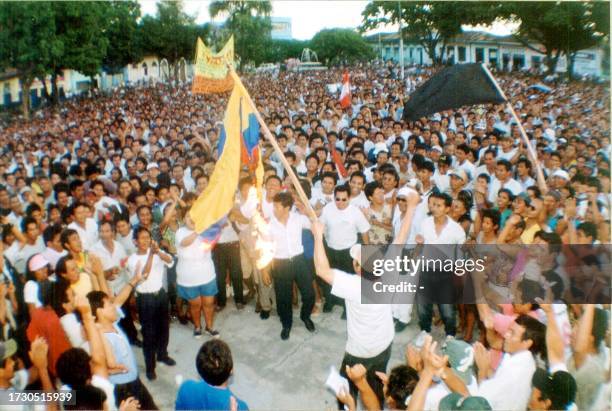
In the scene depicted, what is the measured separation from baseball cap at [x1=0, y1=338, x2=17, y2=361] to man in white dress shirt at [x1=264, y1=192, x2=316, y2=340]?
2348mm

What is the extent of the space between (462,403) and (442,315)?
2429mm

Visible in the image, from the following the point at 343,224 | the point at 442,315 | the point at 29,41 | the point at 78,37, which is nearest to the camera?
the point at 442,315

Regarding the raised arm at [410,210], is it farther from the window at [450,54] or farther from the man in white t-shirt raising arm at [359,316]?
the window at [450,54]

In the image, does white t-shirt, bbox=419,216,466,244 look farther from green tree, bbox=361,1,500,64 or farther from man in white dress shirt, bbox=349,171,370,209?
green tree, bbox=361,1,500,64

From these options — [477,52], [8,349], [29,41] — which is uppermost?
[29,41]

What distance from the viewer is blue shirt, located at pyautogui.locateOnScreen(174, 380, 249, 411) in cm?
257

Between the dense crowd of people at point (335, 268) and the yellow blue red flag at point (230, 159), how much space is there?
0.55 meters

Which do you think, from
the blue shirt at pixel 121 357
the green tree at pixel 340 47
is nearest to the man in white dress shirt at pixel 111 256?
the blue shirt at pixel 121 357

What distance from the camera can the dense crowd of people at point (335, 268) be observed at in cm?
288

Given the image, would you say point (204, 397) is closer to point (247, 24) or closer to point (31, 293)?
point (31, 293)

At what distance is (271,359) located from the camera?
476 centimetres

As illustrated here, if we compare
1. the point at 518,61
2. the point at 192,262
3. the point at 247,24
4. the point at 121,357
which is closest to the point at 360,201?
the point at 192,262

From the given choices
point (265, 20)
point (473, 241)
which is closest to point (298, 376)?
point (473, 241)

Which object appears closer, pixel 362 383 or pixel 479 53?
pixel 362 383
